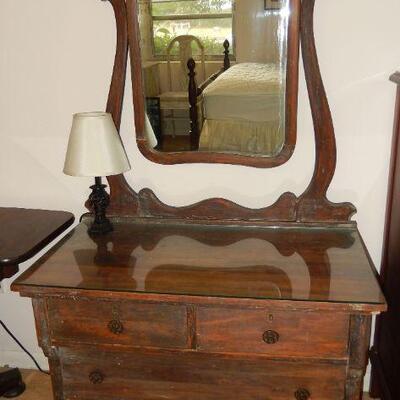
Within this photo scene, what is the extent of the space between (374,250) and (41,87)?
1473mm

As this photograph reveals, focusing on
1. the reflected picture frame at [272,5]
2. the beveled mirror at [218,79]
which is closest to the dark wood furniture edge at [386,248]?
the beveled mirror at [218,79]

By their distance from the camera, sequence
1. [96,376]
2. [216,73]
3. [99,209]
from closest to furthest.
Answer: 1. [96,376]
2. [216,73]
3. [99,209]

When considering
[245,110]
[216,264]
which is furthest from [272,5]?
[216,264]

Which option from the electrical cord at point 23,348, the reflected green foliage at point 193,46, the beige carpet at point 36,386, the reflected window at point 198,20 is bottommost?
the beige carpet at point 36,386

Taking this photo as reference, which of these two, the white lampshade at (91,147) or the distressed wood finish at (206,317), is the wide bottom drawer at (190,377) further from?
the white lampshade at (91,147)

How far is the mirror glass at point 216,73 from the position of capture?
1.70 metres

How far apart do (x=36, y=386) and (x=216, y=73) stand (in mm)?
1657

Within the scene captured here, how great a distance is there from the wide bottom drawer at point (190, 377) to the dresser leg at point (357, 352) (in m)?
0.03

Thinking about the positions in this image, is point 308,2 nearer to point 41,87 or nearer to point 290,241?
point 290,241

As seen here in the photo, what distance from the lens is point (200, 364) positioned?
1563mm

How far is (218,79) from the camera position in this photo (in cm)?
174

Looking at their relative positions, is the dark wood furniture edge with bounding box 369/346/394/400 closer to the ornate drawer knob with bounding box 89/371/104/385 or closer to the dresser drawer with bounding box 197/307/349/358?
the dresser drawer with bounding box 197/307/349/358

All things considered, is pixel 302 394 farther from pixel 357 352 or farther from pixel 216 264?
pixel 216 264

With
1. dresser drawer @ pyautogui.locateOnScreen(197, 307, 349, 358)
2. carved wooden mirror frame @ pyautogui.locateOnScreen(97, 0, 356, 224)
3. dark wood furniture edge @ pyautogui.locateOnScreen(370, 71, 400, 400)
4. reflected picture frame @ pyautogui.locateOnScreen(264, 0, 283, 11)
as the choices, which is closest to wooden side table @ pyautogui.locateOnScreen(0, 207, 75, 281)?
carved wooden mirror frame @ pyautogui.locateOnScreen(97, 0, 356, 224)
